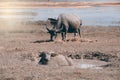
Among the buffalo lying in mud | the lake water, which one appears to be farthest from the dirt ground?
the lake water

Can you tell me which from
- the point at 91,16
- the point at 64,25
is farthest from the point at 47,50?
the point at 91,16

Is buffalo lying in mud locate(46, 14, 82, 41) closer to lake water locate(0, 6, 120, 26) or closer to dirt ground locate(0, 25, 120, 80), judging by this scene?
dirt ground locate(0, 25, 120, 80)

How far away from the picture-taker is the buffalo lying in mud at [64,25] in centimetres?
2223

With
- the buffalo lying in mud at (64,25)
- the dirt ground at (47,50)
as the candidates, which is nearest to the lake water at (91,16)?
the dirt ground at (47,50)

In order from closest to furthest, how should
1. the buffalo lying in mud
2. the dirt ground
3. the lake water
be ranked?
the dirt ground < the buffalo lying in mud < the lake water

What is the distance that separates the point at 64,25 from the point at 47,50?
4.48 metres

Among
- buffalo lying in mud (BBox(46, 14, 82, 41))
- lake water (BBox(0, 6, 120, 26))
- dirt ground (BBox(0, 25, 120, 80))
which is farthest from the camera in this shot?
lake water (BBox(0, 6, 120, 26))

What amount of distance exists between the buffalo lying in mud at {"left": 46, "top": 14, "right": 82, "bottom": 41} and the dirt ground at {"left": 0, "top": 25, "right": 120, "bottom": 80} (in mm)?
997

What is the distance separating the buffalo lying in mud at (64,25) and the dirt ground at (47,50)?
3.27 feet

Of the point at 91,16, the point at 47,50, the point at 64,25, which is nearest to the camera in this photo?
the point at 47,50

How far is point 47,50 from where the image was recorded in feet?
60.3

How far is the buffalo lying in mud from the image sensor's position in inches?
875

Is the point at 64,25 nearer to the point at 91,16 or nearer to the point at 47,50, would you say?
the point at 47,50

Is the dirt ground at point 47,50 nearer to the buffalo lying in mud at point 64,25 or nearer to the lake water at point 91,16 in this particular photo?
the buffalo lying in mud at point 64,25
